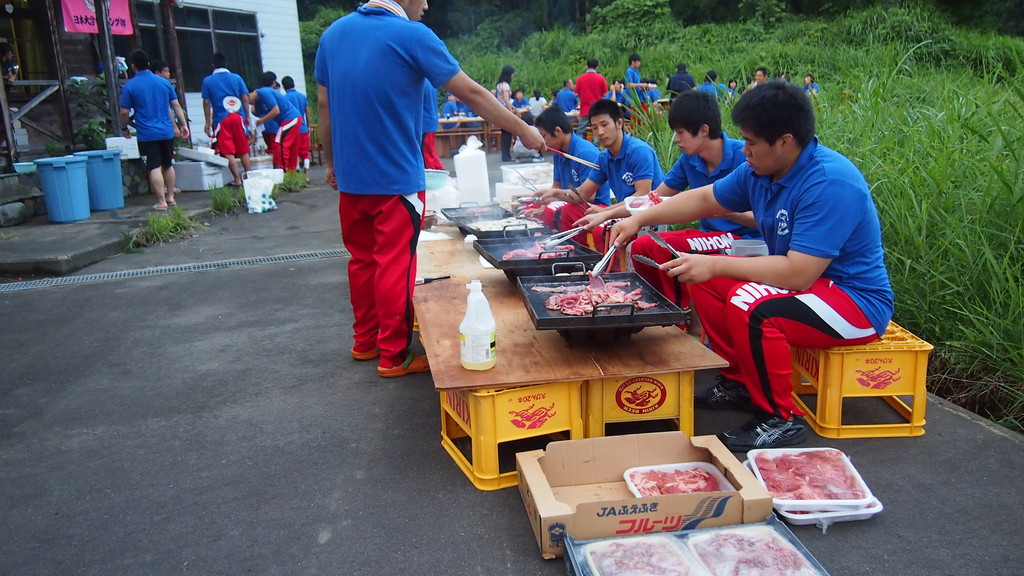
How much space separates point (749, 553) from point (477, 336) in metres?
1.27

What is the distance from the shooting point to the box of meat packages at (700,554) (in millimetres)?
2328

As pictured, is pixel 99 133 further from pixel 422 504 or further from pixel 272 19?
pixel 422 504

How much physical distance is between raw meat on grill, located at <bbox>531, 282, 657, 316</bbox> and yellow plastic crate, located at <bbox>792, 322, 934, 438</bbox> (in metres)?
0.86

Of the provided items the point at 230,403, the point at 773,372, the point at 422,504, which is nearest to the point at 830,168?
the point at 773,372

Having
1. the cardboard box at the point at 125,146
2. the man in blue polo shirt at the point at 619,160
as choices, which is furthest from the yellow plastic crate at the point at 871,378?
the cardboard box at the point at 125,146

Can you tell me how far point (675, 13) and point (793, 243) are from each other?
35.1 metres

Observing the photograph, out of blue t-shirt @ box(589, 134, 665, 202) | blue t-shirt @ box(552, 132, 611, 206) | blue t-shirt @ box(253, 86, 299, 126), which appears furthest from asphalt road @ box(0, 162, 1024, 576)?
blue t-shirt @ box(253, 86, 299, 126)

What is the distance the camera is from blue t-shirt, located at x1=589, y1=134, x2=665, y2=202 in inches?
206

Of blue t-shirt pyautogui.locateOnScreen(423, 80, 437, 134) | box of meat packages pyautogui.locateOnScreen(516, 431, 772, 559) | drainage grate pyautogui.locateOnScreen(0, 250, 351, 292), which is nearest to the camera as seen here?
box of meat packages pyautogui.locateOnScreen(516, 431, 772, 559)

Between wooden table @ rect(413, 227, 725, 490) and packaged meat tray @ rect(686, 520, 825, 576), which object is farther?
wooden table @ rect(413, 227, 725, 490)

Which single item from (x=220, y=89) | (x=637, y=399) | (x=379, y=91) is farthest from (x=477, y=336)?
(x=220, y=89)

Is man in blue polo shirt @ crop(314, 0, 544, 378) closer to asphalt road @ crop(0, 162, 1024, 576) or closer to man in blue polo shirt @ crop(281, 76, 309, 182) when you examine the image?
asphalt road @ crop(0, 162, 1024, 576)

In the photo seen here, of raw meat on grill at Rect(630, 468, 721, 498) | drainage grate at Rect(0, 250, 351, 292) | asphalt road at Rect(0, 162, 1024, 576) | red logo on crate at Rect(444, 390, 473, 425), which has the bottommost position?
asphalt road at Rect(0, 162, 1024, 576)

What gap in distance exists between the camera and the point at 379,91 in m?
4.05
